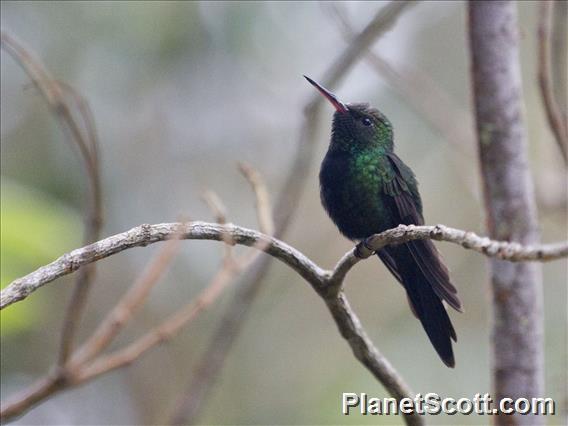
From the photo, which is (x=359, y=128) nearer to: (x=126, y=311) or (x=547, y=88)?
(x=547, y=88)

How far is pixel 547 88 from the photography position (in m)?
3.21

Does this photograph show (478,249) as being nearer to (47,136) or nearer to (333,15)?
(333,15)

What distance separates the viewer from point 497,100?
11.4 ft

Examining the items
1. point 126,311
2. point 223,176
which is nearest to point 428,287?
point 126,311

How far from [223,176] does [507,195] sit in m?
5.80

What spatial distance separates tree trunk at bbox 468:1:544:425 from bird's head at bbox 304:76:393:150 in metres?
0.56

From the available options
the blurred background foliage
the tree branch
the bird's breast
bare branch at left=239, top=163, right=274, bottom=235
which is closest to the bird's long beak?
the bird's breast

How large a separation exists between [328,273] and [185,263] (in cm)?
634

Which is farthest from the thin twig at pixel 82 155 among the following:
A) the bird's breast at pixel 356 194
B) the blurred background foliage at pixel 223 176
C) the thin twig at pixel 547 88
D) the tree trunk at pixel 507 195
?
the blurred background foliage at pixel 223 176

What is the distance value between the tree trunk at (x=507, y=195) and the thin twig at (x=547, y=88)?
7.9 inches

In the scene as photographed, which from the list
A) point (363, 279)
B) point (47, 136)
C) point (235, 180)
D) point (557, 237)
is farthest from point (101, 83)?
point (557, 237)

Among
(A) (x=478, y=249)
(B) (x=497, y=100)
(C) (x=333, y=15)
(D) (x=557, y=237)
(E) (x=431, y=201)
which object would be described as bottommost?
(A) (x=478, y=249)

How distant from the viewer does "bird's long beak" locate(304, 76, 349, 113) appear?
10.7ft

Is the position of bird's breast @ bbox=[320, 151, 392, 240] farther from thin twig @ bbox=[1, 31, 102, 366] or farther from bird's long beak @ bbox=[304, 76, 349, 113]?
thin twig @ bbox=[1, 31, 102, 366]
